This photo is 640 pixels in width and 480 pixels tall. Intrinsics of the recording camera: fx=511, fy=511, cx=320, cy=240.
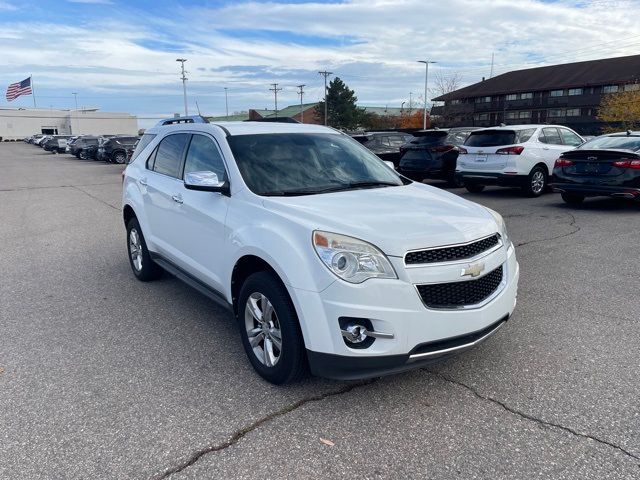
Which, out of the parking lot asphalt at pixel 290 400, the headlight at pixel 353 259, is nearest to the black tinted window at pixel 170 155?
the parking lot asphalt at pixel 290 400

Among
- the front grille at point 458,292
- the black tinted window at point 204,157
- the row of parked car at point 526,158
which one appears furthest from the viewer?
the row of parked car at point 526,158

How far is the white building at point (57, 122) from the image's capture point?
99.9m

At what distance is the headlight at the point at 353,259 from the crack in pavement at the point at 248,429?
932 mm

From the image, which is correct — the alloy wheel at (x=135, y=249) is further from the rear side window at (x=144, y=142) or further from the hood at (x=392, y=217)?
the hood at (x=392, y=217)

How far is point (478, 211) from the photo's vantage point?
373 centimetres

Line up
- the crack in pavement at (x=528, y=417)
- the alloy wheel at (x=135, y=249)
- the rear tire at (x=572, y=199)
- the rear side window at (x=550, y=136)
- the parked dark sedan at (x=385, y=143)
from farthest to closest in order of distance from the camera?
the parked dark sedan at (x=385, y=143) → the rear side window at (x=550, y=136) → the rear tire at (x=572, y=199) → the alloy wheel at (x=135, y=249) → the crack in pavement at (x=528, y=417)

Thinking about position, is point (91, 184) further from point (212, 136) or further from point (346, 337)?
point (346, 337)

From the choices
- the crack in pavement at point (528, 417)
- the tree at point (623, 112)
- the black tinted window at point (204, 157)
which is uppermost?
the tree at point (623, 112)

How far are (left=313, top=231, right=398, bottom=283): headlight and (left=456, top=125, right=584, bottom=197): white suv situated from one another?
9.82 metres

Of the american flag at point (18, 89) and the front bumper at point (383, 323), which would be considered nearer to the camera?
the front bumper at point (383, 323)

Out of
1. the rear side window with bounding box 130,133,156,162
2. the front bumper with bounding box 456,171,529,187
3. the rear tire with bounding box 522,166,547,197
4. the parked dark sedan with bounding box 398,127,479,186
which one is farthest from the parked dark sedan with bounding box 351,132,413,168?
the rear side window with bounding box 130,133,156,162

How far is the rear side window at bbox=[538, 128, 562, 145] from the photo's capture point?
12.3m

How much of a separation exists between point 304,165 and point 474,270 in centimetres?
173

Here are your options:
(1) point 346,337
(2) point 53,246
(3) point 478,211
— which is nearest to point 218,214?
(1) point 346,337
